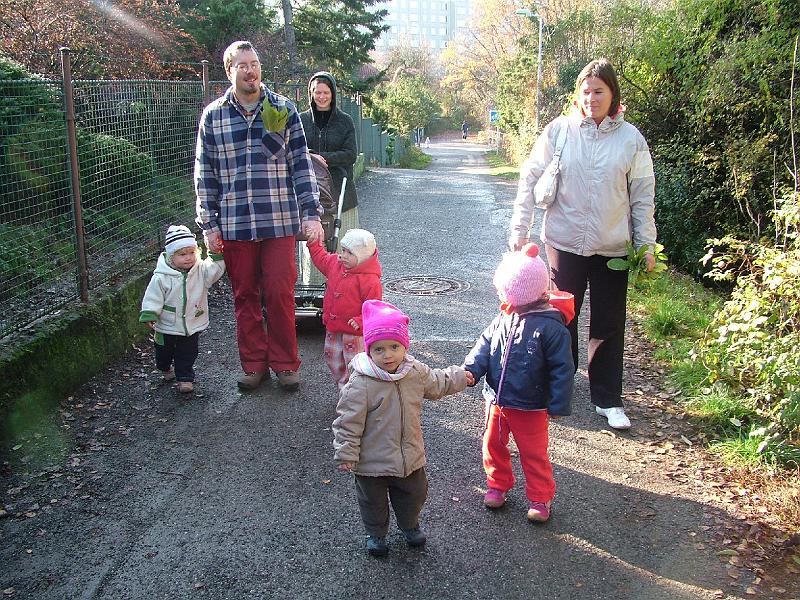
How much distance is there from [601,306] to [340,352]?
1693mm

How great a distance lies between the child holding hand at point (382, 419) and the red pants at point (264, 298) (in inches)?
78.4

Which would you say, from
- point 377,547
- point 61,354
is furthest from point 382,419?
point 61,354

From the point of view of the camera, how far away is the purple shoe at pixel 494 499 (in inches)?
155

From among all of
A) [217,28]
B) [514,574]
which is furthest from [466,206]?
[514,574]

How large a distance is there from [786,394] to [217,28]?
61.3 feet

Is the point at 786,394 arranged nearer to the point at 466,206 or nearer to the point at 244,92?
the point at 244,92

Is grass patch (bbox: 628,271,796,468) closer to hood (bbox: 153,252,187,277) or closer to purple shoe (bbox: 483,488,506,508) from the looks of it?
purple shoe (bbox: 483,488,506,508)

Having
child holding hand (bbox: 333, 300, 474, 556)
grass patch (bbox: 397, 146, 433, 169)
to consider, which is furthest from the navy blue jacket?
grass patch (bbox: 397, 146, 433, 169)

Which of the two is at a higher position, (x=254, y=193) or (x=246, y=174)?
(x=246, y=174)

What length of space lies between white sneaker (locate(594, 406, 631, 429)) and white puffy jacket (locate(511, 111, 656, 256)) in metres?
1.01

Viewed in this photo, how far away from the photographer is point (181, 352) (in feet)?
17.7

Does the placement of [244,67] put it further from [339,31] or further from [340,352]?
[339,31]

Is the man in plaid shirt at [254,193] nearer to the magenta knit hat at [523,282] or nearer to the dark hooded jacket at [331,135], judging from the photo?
the dark hooded jacket at [331,135]

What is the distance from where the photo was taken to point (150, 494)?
4074mm
